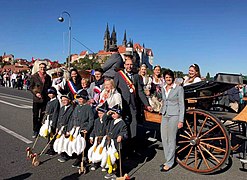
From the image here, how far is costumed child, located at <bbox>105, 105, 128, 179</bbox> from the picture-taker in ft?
12.5

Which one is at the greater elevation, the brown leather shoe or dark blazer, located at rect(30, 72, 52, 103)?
dark blazer, located at rect(30, 72, 52, 103)

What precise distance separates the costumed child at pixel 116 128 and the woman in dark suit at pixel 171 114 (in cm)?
80

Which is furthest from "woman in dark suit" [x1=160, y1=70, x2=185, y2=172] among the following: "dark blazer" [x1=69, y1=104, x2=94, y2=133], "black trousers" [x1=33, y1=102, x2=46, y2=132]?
"black trousers" [x1=33, y1=102, x2=46, y2=132]

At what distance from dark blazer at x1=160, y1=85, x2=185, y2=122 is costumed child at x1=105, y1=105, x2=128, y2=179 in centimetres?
84

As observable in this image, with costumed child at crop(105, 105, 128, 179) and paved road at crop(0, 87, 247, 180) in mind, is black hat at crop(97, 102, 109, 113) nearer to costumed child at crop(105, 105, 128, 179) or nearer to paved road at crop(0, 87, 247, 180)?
costumed child at crop(105, 105, 128, 179)

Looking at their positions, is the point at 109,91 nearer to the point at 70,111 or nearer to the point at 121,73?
the point at 121,73

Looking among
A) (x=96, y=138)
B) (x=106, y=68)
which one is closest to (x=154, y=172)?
(x=96, y=138)

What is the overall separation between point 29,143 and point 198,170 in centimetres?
396

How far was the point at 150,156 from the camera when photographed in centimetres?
500

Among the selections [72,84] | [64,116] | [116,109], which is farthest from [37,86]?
[116,109]

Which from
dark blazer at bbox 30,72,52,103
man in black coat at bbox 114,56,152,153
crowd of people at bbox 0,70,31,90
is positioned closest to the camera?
man in black coat at bbox 114,56,152,153

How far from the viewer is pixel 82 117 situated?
4289 millimetres

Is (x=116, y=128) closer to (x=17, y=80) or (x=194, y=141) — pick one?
(x=194, y=141)

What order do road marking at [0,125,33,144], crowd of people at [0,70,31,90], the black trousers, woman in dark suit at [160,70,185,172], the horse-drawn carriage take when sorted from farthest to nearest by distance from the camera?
crowd of people at [0,70,31,90] → the black trousers → road marking at [0,125,33,144] → woman in dark suit at [160,70,185,172] → the horse-drawn carriage
